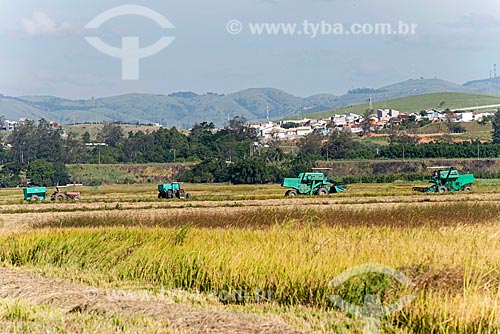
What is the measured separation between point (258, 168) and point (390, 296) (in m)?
70.6

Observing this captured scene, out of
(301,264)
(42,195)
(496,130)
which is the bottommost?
(42,195)

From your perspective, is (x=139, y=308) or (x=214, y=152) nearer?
(x=139, y=308)

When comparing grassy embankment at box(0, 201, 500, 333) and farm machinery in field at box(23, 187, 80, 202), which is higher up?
grassy embankment at box(0, 201, 500, 333)

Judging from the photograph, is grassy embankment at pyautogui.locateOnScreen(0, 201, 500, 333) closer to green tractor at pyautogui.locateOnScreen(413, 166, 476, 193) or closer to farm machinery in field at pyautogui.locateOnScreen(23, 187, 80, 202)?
green tractor at pyautogui.locateOnScreen(413, 166, 476, 193)

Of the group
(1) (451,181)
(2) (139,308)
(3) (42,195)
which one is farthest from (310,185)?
(2) (139,308)

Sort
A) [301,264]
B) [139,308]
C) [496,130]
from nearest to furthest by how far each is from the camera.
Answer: [139,308] → [301,264] → [496,130]

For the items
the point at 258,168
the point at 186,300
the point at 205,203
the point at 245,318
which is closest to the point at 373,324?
the point at 245,318

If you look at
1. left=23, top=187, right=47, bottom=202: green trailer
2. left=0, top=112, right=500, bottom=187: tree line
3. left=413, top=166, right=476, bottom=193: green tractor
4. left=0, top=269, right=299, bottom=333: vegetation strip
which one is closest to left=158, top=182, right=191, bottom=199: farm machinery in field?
left=23, top=187, right=47, bottom=202: green trailer

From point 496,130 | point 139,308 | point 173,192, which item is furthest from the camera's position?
point 496,130

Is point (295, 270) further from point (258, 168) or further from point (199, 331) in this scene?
point (258, 168)

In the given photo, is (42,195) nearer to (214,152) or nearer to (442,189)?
(442,189)

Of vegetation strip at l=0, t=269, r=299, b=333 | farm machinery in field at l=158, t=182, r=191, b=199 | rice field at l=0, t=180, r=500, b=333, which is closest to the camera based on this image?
vegetation strip at l=0, t=269, r=299, b=333

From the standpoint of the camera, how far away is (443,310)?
9.10 metres

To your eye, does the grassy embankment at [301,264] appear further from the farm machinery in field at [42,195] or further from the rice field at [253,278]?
the farm machinery in field at [42,195]
